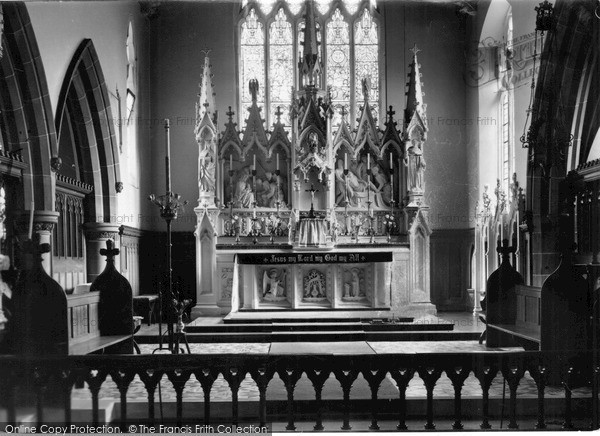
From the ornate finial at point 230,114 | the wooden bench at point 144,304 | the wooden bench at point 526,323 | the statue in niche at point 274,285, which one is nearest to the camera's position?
the wooden bench at point 526,323

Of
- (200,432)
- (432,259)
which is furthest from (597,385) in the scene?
(432,259)

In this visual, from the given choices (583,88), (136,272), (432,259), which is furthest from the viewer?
(432,259)

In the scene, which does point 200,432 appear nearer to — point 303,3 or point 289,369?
point 289,369

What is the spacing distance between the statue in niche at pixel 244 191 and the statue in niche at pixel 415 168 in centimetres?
287

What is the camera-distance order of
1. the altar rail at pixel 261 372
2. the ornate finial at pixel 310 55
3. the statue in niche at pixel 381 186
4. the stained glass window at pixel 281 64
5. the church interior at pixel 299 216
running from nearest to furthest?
the altar rail at pixel 261 372, the church interior at pixel 299 216, the ornate finial at pixel 310 55, the stained glass window at pixel 281 64, the statue in niche at pixel 381 186

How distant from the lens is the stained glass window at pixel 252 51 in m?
10.1

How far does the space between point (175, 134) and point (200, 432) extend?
21.7 ft

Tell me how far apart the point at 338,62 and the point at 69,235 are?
5522 millimetres

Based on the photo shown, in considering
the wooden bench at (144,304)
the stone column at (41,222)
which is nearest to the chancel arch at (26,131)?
the stone column at (41,222)

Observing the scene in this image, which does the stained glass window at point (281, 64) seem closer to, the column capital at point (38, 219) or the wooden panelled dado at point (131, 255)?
the wooden panelled dado at point (131, 255)

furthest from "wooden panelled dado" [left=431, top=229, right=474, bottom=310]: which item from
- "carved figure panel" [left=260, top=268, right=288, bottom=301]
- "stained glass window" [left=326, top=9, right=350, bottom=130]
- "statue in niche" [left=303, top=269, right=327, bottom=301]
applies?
"stained glass window" [left=326, top=9, right=350, bottom=130]

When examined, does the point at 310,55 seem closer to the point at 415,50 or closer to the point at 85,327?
the point at 415,50

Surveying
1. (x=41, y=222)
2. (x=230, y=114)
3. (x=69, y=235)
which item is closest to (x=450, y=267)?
(x=230, y=114)

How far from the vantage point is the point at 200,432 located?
177 inches
